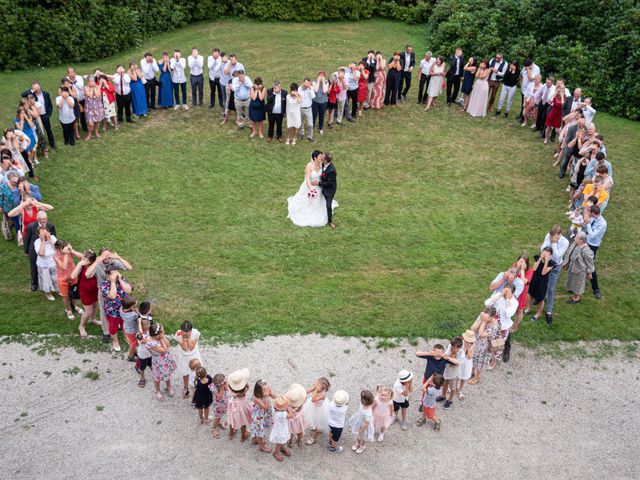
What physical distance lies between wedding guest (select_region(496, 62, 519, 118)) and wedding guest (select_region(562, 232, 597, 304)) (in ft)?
27.4

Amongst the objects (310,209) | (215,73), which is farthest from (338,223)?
(215,73)

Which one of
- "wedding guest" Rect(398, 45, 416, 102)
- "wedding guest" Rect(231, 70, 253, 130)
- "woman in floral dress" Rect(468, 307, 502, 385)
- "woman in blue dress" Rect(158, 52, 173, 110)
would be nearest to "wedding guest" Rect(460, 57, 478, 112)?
"wedding guest" Rect(398, 45, 416, 102)

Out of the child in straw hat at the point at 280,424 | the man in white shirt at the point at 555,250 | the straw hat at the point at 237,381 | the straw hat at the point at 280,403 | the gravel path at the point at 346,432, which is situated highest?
the man in white shirt at the point at 555,250

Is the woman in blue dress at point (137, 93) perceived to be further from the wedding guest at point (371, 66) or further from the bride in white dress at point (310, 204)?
the bride in white dress at point (310, 204)

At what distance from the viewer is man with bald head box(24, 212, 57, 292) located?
39.5ft

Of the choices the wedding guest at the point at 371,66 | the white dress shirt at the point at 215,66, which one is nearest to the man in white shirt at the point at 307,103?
the wedding guest at the point at 371,66

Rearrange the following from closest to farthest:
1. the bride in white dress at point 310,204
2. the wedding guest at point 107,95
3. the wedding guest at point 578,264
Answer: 1. the wedding guest at point 578,264
2. the bride in white dress at point 310,204
3. the wedding guest at point 107,95

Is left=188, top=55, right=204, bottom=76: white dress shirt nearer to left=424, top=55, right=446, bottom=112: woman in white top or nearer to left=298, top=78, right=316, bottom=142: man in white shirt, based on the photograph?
left=298, top=78, right=316, bottom=142: man in white shirt

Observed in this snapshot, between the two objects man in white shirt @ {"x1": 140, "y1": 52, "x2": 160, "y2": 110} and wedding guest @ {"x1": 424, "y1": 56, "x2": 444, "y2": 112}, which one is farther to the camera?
wedding guest @ {"x1": 424, "y1": 56, "x2": 444, "y2": 112}

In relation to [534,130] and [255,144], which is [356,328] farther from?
[534,130]

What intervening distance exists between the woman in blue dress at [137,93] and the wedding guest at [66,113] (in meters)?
2.21

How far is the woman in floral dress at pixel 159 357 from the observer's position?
32.6 feet

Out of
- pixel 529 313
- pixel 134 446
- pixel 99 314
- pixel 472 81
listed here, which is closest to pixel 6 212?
pixel 99 314

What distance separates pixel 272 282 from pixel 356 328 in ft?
6.87
